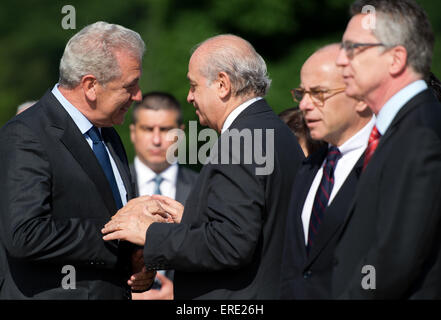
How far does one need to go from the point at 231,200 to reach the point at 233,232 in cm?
17

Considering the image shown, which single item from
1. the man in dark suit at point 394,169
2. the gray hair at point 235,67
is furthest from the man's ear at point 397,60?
the gray hair at point 235,67

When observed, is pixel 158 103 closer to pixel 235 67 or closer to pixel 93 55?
pixel 93 55

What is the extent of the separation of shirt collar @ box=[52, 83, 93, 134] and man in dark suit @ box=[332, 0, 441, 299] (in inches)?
70.9

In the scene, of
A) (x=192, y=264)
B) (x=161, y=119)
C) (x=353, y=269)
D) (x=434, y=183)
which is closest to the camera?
(x=434, y=183)

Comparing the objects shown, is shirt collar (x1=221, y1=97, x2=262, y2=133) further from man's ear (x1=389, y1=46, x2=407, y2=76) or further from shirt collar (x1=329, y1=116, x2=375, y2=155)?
man's ear (x1=389, y1=46, x2=407, y2=76)

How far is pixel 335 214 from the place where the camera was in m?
3.94

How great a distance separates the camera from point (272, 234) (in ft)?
14.0

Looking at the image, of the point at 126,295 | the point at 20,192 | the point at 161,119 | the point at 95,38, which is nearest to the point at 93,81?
the point at 95,38

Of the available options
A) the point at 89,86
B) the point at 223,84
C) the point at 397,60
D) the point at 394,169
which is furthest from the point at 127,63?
the point at 394,169

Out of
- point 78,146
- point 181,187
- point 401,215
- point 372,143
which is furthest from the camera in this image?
point 181,187

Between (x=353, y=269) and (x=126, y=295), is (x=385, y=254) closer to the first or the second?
(x=353, y=269)

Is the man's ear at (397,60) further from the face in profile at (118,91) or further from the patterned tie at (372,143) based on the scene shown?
the face in profile at (118,91)

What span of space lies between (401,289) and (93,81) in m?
2.43

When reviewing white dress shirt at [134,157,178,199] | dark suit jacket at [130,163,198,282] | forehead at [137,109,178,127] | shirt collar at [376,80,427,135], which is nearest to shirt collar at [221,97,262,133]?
shirt collar at [376,80,427,135]
